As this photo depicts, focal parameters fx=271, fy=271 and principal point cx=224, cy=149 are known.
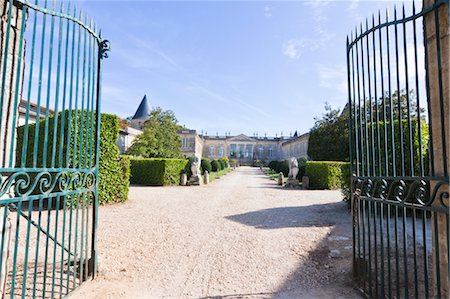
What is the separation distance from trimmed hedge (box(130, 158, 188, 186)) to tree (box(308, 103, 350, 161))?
974 centimetres

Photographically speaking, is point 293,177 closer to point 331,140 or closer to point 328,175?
point 328,175

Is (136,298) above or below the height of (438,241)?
below

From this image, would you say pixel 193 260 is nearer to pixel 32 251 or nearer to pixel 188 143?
pixel 32 251

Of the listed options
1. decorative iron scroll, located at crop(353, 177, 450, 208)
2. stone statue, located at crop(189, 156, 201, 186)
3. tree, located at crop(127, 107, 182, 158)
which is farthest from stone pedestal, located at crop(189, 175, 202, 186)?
decorative iron scroll, located at crop(353, 177, 450, 208)

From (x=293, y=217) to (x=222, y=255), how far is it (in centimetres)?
274

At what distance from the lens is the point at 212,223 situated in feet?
16.8

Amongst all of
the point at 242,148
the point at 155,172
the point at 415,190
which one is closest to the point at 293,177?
the point at 155,172

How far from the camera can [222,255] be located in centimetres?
340

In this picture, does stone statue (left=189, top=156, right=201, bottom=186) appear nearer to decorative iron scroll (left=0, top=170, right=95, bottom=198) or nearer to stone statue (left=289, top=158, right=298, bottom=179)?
stone statue (left=289, top=158, right=298, bottom=179)

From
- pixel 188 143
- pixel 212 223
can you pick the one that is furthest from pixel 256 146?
pixel 212 223

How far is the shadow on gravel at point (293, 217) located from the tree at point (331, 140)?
10780 mm

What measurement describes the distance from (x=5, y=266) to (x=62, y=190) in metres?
0.68

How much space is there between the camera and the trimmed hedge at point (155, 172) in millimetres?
12485

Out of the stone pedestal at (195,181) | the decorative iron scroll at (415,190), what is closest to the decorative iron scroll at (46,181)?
the decorative iron scroll at (415,190)
